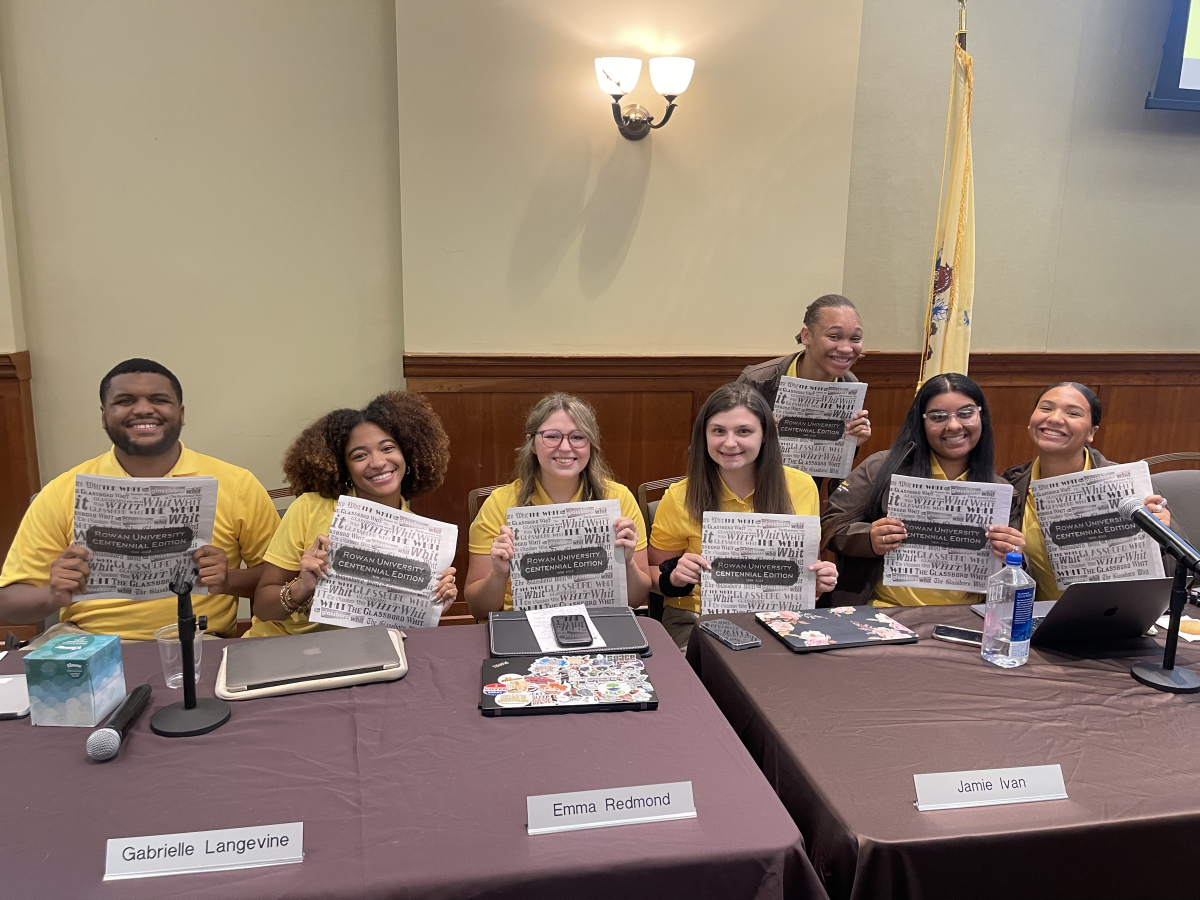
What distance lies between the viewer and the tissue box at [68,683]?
1.38m

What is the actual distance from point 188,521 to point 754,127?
2843mm

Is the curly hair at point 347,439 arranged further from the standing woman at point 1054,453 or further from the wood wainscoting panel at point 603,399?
the standing woman at point 1054,453

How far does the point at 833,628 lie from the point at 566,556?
68cm

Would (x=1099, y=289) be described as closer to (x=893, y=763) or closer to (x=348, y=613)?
(x=893, y=763)

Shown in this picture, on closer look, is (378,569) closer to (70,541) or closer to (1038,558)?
(70,541)

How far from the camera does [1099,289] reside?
4.48 metres

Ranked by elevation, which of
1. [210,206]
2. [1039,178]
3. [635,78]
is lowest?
[210,206]

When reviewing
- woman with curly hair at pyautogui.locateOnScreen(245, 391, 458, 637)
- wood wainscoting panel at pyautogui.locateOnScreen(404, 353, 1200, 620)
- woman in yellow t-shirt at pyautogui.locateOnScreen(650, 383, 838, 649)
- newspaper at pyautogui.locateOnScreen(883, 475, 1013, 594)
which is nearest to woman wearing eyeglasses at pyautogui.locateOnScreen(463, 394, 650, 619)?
woman in yellow t-shirt at pyautogui.locateOnScreen(650, 383, 838, 649)

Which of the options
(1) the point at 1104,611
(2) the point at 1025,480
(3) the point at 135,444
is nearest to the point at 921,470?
(2) the point at 1025,480

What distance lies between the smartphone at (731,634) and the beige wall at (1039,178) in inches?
112

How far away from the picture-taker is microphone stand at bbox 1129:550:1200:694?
163 cm

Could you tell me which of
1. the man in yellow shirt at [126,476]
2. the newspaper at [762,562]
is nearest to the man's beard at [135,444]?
the man in yellow shirt at [126,476]

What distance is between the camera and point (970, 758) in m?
1.38

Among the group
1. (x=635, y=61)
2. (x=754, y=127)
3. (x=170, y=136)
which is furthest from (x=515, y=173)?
(x=170, y=136)
